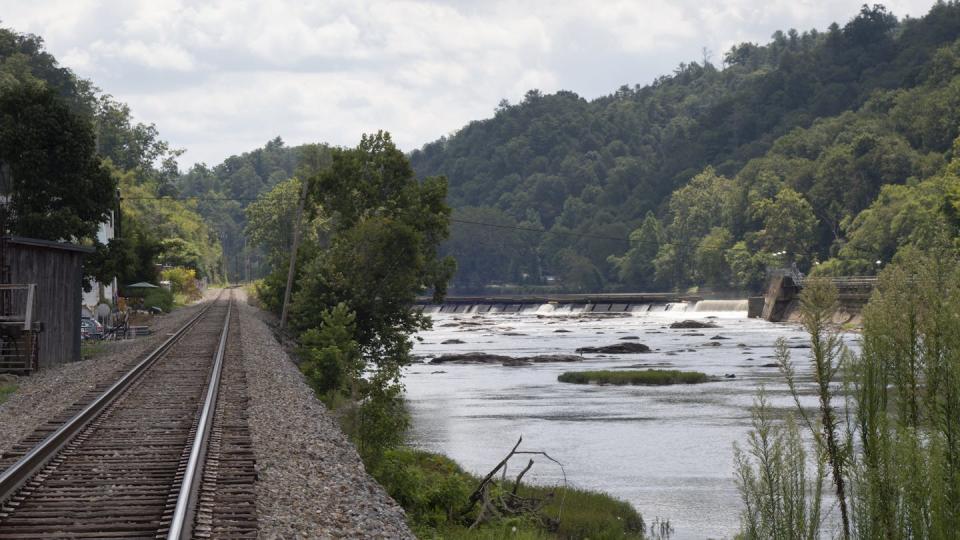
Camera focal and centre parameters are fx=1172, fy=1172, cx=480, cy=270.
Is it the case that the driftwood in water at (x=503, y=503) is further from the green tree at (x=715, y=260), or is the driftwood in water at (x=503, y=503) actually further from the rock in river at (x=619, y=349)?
the green tree at (x=715, y=260)

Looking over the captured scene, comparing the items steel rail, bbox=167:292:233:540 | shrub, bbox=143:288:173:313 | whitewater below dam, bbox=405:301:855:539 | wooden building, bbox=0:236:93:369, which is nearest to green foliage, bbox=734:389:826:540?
steel rail, bbox=167:292:233:540

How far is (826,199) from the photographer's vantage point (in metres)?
158

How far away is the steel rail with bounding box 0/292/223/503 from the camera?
45.3ft

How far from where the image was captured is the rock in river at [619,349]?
251 feet

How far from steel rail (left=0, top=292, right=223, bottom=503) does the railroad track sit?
0.07 feet

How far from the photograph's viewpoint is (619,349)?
77188 millimetres

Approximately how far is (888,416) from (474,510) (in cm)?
991

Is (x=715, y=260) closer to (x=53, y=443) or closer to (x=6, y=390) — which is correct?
(x=6, y=390)

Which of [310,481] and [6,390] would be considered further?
[6,390]

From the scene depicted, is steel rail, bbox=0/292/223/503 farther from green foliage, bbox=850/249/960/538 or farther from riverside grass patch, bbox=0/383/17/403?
green foliage, bbox=850/249/960/538

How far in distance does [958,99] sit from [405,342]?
122956 mm

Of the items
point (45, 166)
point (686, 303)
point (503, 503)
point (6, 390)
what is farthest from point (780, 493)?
point (686, 303)

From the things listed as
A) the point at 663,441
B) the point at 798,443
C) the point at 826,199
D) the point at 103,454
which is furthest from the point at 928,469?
the point at 826,199

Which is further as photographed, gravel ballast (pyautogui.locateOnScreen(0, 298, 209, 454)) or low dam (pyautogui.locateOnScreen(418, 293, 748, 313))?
low dam (pyautogui.locateOnScreen(418, 293, 748, 313))
